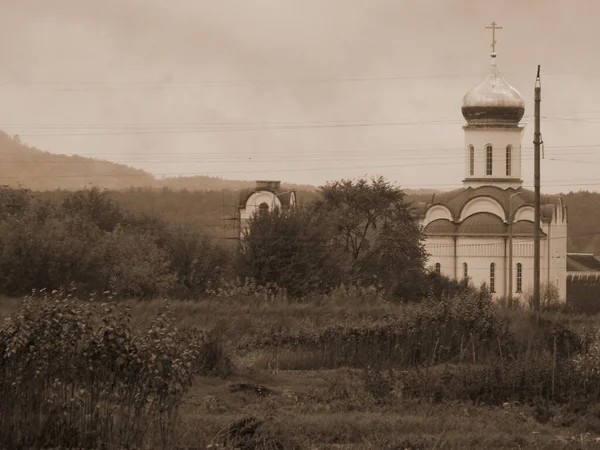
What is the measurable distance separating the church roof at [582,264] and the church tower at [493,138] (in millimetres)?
17977

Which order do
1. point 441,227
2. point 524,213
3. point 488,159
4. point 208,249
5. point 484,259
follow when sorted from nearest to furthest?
point 208,249, point 484,259, point 524,213, point 441,227, point 488,159

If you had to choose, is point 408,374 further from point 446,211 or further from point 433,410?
point 446,211

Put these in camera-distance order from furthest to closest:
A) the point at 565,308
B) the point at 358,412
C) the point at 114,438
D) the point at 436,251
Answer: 1. the point at 436,251
2. the point at 565,308
3. the point at 358,412
4. the point at 114,438

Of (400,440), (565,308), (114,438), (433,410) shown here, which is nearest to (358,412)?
(433,410)

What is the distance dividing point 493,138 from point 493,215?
14.5 feet

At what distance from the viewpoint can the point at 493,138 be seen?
5197 centimetres

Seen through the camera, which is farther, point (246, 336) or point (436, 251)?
point (436, 251)

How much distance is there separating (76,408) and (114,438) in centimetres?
46

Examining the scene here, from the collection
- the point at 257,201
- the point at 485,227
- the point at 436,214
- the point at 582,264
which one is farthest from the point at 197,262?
the point at 582,264

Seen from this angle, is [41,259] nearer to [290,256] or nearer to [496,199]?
[290,256]

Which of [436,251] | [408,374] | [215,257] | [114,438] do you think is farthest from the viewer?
[436,251]

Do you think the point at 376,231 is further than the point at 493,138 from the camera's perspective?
No

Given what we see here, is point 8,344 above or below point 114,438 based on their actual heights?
above

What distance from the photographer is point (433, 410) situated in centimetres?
1336
